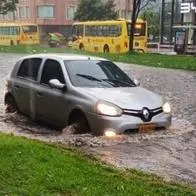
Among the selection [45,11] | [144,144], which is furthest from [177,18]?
[144,144]

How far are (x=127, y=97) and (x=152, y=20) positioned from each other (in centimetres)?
6889

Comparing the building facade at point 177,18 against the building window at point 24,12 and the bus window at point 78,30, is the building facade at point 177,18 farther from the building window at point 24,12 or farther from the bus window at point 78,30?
the building window at point 24,12

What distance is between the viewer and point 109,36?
46.7 meters

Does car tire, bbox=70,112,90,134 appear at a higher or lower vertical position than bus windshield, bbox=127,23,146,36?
higher

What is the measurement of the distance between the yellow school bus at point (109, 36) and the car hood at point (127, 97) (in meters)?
35.8

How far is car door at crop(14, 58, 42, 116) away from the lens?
37.4ft

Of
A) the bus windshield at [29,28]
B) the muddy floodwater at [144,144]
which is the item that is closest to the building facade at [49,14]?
the bus windshield at [29,28]

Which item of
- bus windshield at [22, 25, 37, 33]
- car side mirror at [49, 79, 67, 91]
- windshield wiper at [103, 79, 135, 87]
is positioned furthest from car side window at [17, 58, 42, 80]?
bus windshield at [22, 25, 37, 33]

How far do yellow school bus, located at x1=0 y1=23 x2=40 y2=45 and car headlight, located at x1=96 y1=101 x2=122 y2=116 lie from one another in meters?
55.0

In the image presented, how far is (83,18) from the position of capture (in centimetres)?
7288

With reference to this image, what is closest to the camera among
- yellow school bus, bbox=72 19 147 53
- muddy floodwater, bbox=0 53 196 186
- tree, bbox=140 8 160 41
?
muddy floodwater, bbox=0 53 196 186

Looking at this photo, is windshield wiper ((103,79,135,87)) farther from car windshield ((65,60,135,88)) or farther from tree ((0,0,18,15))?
tree ((0,0,18,15))

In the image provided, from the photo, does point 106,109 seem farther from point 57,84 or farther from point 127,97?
point 57,84

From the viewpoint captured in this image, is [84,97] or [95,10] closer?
[84,97]
